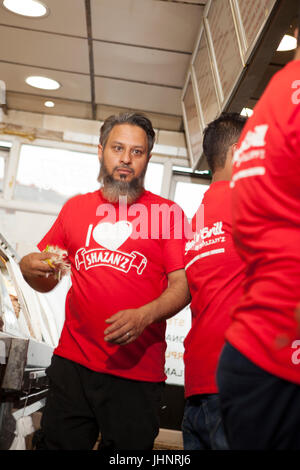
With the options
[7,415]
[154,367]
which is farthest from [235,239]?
[7,415]

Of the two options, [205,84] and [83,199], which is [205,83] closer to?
[205,84]

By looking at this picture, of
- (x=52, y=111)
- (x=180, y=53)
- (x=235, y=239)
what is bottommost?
(x=235, y=239)

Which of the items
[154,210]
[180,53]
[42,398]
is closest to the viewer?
[154,210]

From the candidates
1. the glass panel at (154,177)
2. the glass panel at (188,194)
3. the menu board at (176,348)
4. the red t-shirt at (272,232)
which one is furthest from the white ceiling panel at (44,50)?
the red t-shirt at (272,232)

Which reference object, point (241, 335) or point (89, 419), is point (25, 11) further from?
A: point (241, 335)

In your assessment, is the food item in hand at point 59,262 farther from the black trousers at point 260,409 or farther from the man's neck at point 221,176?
the black trousers at point 260,409

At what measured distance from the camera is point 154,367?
188 centimetres

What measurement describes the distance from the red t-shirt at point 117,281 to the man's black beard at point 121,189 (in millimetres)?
81

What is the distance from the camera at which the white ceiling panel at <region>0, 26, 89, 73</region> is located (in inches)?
179

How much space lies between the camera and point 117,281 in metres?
1.88

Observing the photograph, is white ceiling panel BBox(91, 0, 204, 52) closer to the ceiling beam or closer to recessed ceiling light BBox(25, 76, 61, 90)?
the ceiling beam

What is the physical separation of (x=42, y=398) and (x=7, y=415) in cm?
47

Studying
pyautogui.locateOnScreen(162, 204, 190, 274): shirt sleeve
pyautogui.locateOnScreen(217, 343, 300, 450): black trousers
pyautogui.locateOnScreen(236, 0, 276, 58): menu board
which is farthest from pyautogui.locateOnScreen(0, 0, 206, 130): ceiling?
pyautogui.locateOnScreen(217, 343, 300, 450): black trousers

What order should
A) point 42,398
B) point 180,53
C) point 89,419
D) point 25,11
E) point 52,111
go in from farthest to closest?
point 52,111, point 180,53, point 25,11, point 42,398, point 89,419
